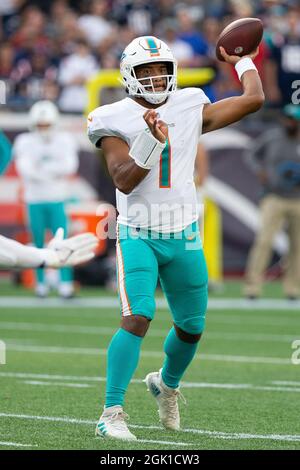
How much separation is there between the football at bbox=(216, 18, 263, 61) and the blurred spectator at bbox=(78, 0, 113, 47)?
11.1m

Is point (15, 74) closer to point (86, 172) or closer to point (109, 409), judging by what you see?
point (86, 172)

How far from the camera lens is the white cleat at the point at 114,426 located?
5020 millimetres

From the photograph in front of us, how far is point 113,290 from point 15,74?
3534 mm

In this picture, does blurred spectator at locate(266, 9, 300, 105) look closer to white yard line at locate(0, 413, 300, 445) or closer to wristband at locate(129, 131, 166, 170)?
white yard line at locate(0, 413, 300, 445)

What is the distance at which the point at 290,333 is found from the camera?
9.63 m

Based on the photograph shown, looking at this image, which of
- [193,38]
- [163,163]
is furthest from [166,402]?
[193,38]

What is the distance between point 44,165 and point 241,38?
7.25 meters

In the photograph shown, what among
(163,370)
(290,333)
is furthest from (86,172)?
(163,370)

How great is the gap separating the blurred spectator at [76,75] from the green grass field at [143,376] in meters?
4.15

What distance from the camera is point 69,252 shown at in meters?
5.63

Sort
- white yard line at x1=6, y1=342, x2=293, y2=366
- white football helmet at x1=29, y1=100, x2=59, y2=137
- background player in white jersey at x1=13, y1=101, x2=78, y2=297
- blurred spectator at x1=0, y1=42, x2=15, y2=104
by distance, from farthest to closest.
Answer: blurred spectator at x1=0, y1=42, x2=15, y2=104, white football helmet at x1=29, y1=100, x2=59, y2=137, background player in white jersey at x1=13, y1=101, x2=78, y2=297, white yard line at x1=6, y1=342, x2=293, y2=366

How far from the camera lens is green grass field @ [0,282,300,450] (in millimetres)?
5148
